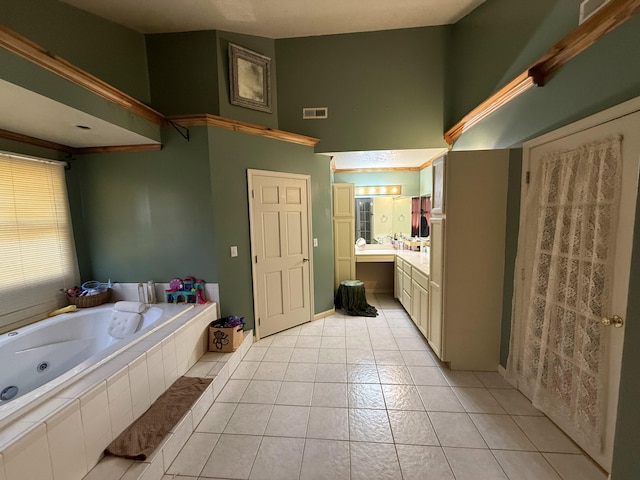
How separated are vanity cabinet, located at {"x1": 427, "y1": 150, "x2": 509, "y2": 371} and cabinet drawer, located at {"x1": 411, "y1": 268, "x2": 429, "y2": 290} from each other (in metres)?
0.38

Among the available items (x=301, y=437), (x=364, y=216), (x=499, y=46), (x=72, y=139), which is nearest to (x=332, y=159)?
(x=364, y=216)

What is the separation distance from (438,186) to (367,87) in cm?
181

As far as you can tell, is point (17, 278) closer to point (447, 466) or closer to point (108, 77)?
point (108, 77)

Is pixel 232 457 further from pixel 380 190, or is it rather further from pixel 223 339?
pixel 380 190

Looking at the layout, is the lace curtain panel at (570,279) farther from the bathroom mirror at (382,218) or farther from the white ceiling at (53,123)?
the white ceiling at (53,123)

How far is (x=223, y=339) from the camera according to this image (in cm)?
258

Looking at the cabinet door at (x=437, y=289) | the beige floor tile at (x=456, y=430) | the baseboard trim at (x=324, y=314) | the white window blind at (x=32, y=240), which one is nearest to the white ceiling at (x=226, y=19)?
the white window blind at (x=32, y=240)

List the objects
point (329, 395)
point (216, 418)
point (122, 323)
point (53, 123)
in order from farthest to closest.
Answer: point (122, 323), point (329, 395), point (53, 123), point (216, 418)

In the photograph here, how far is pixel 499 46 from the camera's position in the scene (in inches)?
93.9

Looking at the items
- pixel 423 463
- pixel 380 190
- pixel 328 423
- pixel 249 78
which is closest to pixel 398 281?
pixel 380 190

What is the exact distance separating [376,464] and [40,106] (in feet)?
10.1

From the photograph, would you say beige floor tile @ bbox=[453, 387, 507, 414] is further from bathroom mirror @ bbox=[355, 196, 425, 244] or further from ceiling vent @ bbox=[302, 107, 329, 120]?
ceiling vent @ bbox=[302, 107, 329, 120]

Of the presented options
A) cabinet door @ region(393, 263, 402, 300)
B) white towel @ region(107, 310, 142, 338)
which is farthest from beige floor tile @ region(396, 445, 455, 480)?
cabinet door @ region(393, 263, 402, 300)

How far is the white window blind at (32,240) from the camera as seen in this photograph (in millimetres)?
2213
